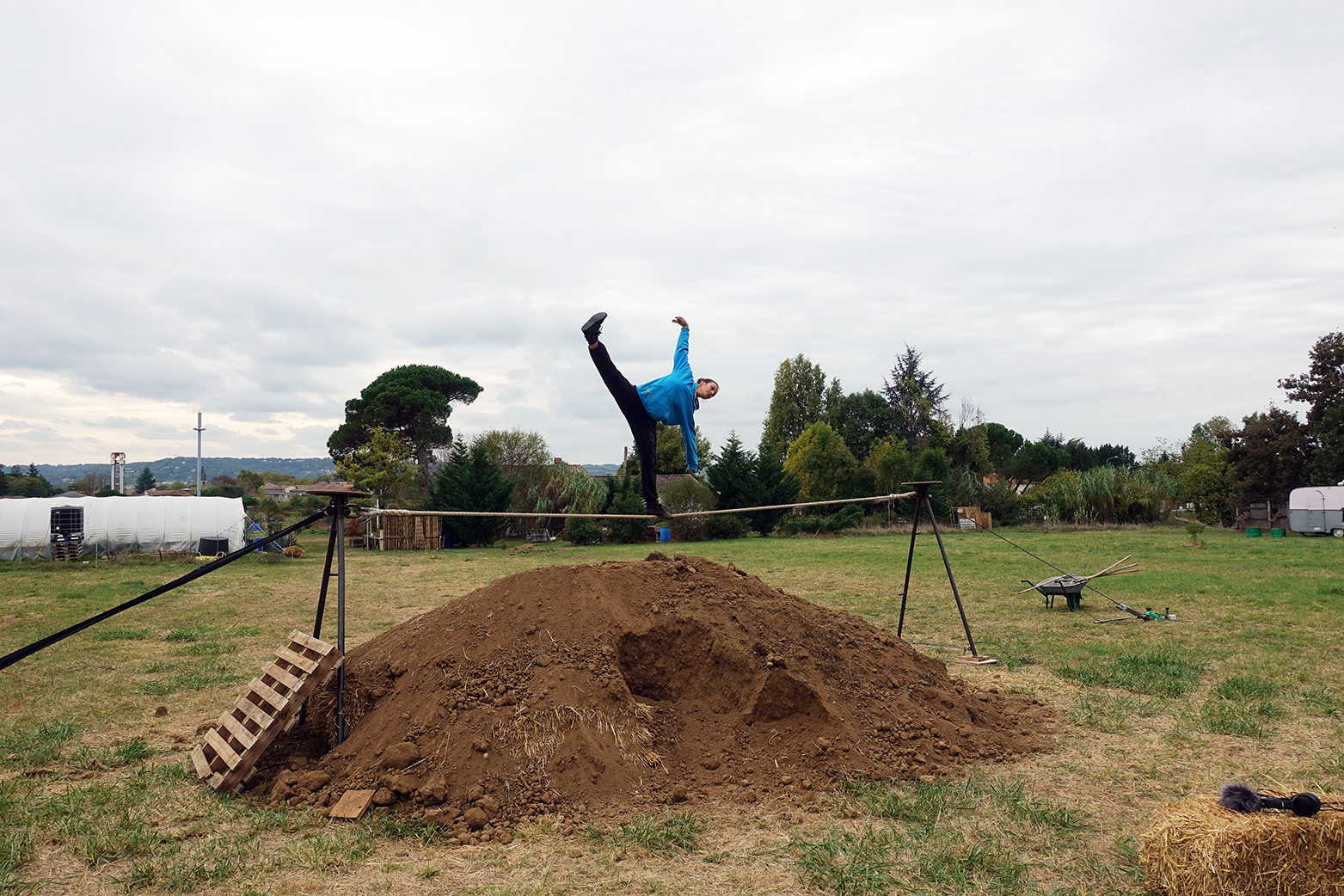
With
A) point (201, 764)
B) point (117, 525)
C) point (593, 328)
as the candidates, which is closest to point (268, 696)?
point (201, 764)

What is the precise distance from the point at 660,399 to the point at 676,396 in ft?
0.47

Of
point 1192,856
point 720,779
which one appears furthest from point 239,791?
point 1192,856

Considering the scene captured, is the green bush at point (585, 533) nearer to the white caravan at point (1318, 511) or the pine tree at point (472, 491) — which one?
the pine tree at point (472, 491)

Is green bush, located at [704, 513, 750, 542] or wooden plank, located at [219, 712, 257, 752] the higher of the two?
wooden plank, located at [219, 712, 257, 752]

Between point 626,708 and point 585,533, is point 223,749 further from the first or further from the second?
point 585,533

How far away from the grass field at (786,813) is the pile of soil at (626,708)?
0.31 m

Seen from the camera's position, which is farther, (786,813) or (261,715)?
(261,715)

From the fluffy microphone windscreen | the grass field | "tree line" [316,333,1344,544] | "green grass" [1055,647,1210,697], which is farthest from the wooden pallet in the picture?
"tree line" [316,333,1344,544]

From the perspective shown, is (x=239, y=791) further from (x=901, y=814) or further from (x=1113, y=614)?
(x=1113, y=614)

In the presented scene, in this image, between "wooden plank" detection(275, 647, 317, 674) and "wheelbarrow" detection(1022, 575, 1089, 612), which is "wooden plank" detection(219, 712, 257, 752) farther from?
"wheelbarrow" detection(1022, 575, 1089, 612)

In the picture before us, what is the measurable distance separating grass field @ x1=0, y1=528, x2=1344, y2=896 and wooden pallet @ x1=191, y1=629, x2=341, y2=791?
17 cm

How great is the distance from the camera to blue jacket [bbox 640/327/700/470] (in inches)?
260

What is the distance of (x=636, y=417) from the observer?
22.1 feet

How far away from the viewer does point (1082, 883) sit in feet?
12.0
